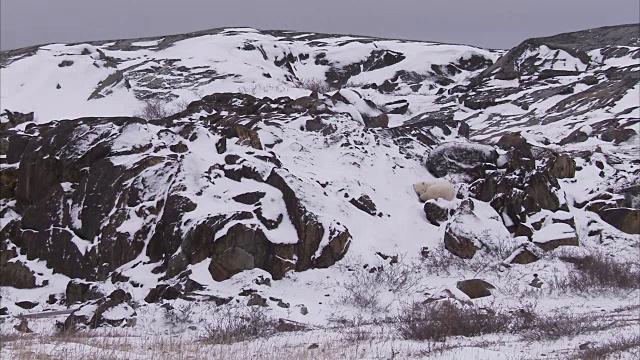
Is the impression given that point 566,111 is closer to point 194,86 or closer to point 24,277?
point 194,86

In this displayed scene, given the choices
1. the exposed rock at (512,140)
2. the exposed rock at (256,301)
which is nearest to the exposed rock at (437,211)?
the exposed rock at (512,140)

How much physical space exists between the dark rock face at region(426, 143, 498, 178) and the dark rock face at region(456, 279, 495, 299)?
6.43 metres

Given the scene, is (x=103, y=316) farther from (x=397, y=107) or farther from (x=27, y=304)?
(x=397, y=107)

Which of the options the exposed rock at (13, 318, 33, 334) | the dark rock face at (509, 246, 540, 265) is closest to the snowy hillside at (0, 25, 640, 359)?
the dark rock face at (509, 246, 540, 265)

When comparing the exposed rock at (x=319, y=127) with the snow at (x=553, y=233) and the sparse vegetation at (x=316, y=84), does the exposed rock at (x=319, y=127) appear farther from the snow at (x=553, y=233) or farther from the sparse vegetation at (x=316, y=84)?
the sparse vegetation at (x=316, y=84)

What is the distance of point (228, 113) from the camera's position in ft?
72.6

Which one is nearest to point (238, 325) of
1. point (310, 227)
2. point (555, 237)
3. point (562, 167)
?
point (310, 227)

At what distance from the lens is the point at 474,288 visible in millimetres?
12625

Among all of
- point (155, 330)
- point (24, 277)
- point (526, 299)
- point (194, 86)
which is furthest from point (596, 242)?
point (194, 86)

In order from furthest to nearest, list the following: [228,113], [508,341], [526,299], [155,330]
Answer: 1. [228,113]
2. [526,299]
3. [155,330]
4. [508,341]

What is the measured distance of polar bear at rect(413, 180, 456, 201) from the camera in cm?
1756

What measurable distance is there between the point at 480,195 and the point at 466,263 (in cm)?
370

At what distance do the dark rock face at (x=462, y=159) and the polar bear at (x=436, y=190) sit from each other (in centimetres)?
105

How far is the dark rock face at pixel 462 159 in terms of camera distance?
61.8 ft
